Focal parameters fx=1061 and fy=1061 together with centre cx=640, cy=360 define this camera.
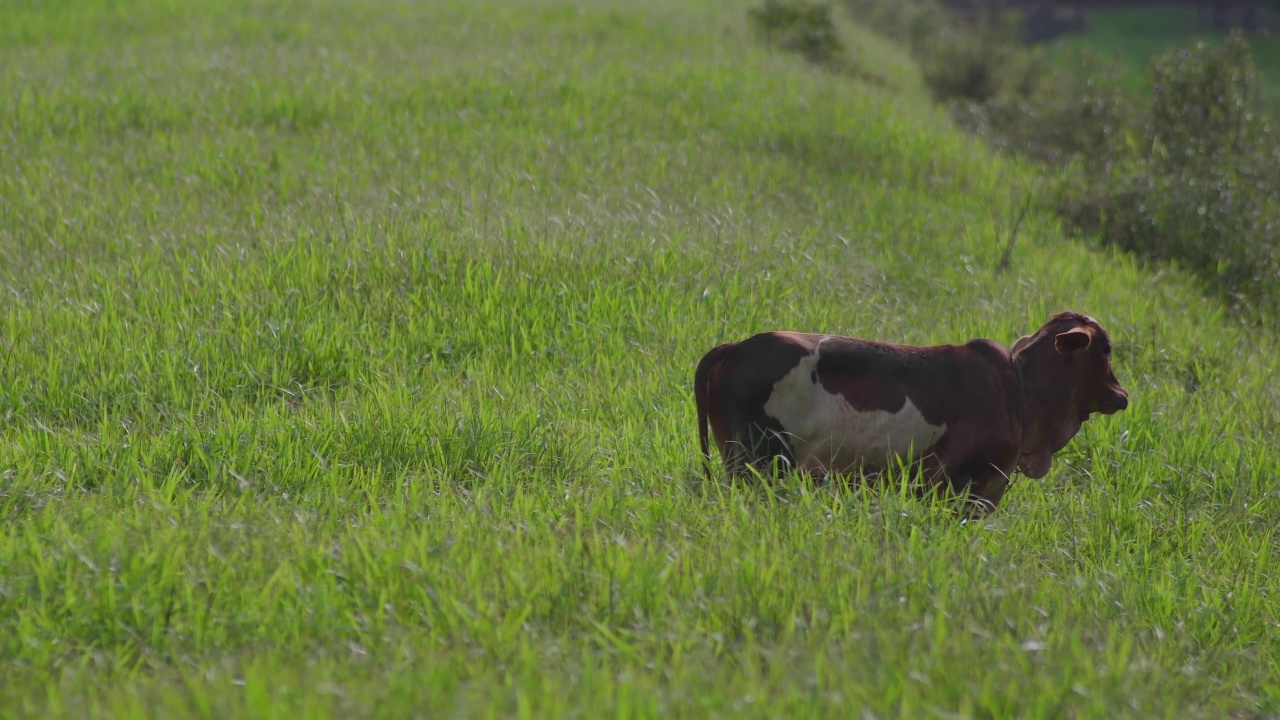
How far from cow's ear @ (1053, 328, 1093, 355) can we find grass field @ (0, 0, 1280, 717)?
69 cm

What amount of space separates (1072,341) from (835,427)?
894mm

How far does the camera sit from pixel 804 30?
604 inches

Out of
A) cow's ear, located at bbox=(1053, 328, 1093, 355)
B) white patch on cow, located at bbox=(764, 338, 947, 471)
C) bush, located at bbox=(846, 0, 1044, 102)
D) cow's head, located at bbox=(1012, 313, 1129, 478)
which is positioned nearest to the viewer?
white patch on cow, located at bbox=(764, 338, 947, 471)

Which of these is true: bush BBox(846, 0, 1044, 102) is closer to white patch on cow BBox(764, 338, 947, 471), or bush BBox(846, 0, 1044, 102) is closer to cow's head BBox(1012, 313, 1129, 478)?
cow's head BBox(1012, 313, 1129, 478)

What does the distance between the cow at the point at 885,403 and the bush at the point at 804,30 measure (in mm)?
11876

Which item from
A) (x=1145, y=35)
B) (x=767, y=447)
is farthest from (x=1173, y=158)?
(x=1145, y=35)

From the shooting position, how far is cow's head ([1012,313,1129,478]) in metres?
Answer: 3.72

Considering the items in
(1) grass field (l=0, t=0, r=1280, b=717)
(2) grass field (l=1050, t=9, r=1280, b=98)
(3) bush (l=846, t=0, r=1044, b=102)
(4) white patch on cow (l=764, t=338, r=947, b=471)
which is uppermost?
(2) grass field (l=1050, t=9, r=1280, b=98)

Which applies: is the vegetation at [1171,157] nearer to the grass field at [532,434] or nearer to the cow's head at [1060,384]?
the grass field at [532,434]

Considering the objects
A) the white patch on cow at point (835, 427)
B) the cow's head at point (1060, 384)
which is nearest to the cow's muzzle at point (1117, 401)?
the cow's head at point (1060, 384)

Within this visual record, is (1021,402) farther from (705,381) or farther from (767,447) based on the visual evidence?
(705,381)

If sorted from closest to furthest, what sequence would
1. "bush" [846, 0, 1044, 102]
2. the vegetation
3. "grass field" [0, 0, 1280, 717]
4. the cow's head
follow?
"grass field" [0, 0, 1280, 717] < the cow's head < the vegetation < "bush" [846, 0, 1044, 102]

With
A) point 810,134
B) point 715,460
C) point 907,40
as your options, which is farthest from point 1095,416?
point 907,40

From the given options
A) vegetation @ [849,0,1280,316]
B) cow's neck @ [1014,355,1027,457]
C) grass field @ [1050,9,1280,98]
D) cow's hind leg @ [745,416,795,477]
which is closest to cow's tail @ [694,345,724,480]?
cow's hind leg @ [745,416,795,477]
